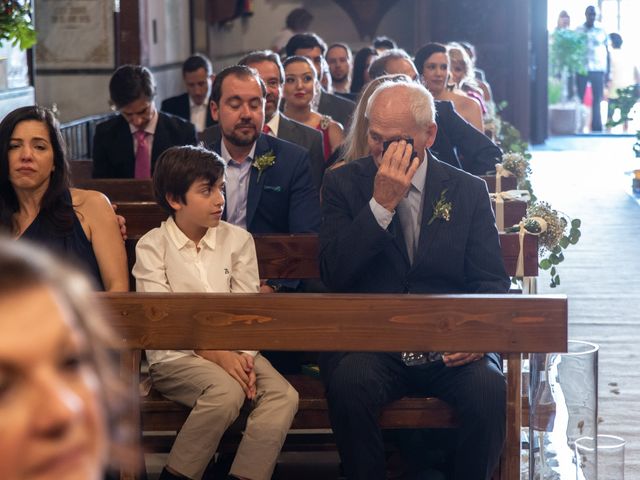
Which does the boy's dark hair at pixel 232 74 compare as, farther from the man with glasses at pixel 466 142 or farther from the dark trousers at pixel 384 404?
the dark trousers at pixel 384 404

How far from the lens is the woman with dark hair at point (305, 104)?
7.59 meters

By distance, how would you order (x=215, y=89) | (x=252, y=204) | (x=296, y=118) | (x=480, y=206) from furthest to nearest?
1. (x=296, y=118)
2. (x=215, y=89)
3. (x=252, y=204)
4. (x=480, y=206)

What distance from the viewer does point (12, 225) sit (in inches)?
175

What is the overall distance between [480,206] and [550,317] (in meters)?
0.93

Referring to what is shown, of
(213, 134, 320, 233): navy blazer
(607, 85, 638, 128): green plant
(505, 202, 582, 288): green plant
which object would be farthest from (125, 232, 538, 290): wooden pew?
(607, 85, 638, 128): green plant

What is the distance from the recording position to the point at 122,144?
752 cm

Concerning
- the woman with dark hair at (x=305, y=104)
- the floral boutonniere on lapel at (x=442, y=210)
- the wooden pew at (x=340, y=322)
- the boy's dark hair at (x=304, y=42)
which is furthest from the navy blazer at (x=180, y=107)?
the wooden pew at (x=340, y=322)

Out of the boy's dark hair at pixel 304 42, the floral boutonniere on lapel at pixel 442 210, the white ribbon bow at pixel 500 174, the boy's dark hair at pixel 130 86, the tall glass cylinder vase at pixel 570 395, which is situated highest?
the boy's dark hair at pixel 304 42

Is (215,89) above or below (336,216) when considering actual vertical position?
above

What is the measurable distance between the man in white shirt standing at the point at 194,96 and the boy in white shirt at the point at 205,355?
5894 millimetres

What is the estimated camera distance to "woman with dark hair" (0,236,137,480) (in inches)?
22.7

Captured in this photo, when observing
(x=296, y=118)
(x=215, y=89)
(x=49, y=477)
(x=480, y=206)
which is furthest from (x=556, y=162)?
(x=49, y=477)

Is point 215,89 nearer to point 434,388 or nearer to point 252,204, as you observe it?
point 252,204

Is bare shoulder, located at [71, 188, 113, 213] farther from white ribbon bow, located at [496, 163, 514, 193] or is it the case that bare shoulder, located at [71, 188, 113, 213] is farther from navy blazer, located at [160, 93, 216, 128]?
navy blazer, located at [160, 93, 216, 128]
